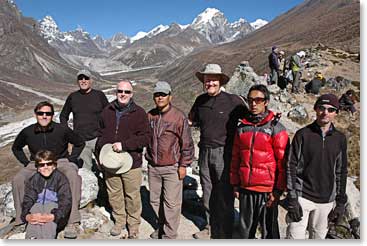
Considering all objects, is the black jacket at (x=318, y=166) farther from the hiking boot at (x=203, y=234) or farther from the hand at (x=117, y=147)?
the hand at (x=117, y=147)

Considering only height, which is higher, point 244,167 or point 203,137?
point 203,137

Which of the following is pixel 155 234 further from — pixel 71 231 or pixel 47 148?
pixel 47 148

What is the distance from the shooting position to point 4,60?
79.7 m

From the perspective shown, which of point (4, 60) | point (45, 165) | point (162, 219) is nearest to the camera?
point (45, 165)

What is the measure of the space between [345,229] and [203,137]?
7.97ft

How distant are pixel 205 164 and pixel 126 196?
4.14 feet

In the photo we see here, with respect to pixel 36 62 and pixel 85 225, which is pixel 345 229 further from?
pixel 36 62

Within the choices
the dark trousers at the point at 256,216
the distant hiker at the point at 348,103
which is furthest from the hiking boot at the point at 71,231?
the distant hiker at the point at 348,103

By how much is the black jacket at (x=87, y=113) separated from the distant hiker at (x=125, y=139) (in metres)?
0.75

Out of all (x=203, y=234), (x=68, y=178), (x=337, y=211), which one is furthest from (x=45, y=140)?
(x=337, y=211)

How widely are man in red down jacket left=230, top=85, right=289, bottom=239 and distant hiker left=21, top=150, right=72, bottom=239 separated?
2286 mm

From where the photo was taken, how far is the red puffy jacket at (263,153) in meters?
4.48

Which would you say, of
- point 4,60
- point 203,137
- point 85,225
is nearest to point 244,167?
point 203,137

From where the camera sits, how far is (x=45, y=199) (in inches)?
200
